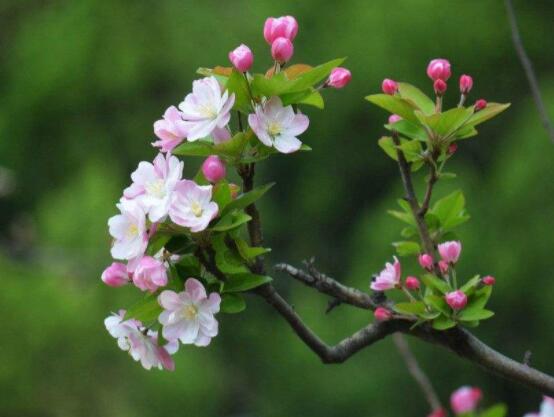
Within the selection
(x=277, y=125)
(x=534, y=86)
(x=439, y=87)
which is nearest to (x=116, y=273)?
(x=277, y=125)

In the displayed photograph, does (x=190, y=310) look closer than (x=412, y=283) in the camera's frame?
Yes

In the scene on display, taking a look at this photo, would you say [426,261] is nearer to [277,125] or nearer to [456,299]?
[456,299]

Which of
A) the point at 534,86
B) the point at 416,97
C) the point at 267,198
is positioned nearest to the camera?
the point at 416,97

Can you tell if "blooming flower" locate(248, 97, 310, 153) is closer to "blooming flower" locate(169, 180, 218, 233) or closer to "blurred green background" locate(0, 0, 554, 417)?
"blooming flower" locate(169, 180, 218, 233)

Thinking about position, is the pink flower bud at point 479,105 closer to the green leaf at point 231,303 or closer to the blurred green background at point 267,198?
the green leaf at point 231,303

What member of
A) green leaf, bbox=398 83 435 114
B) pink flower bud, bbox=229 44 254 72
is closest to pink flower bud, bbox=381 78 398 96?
green leaf, bbox=398 83 435 114
